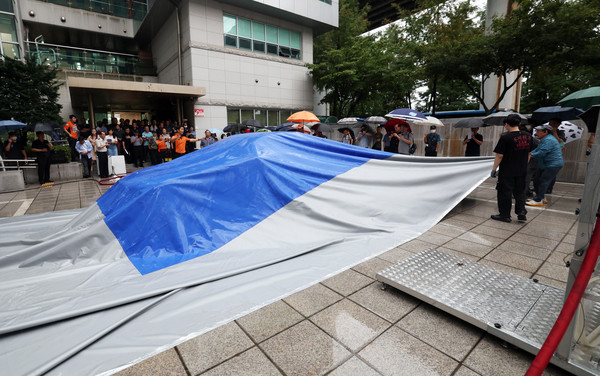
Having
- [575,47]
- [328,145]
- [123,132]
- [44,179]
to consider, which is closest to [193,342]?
[328,145]

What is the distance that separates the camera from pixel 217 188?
12.6 feet

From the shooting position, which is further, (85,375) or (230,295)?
(230,295)

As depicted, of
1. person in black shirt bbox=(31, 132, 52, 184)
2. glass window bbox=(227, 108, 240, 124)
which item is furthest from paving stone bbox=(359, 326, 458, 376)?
glass window bbox=(227, 108, 240, 124)

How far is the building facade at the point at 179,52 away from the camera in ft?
51.3

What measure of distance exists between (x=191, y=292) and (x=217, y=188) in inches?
58.2

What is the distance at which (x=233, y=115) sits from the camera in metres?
17.8

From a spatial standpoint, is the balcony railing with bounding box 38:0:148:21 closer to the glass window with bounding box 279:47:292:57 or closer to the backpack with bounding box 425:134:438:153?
the glass window with bounding box 279:47:292:57

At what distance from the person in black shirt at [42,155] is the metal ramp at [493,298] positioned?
448 inches

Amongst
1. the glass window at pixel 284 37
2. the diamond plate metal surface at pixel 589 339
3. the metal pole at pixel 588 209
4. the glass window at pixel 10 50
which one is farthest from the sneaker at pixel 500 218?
the glass window at pixel 10 50

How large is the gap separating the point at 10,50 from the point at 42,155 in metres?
9.46

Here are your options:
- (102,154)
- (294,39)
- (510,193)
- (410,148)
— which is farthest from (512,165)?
(294,39)

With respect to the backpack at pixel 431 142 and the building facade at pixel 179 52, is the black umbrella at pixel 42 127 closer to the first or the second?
the building facade at pixel 179 52

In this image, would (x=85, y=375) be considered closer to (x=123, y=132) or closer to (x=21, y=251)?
(x=21, y=251)

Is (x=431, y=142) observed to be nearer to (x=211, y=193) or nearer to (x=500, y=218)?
(x=500, y=218)
